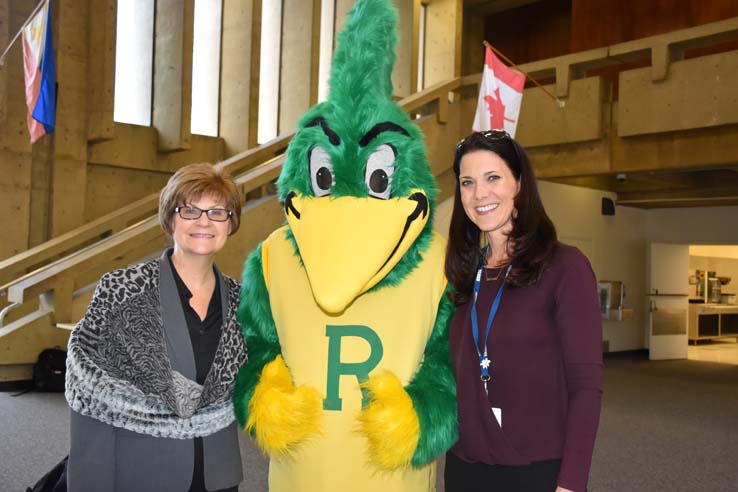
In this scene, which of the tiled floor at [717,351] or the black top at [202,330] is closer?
the black top at [202,330]

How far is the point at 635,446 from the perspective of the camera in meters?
4.87

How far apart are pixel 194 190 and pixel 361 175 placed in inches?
18.4

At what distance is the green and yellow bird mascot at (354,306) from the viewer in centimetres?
181

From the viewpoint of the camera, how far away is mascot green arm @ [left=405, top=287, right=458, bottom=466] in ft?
5.86

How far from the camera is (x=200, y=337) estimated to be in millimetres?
1785

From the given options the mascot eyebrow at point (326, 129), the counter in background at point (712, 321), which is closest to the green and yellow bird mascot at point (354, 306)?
the mascot eyebrow at point (326, 129)

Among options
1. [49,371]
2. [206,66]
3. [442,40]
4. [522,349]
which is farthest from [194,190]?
[442,40]

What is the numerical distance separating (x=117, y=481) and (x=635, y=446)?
13.5 feet

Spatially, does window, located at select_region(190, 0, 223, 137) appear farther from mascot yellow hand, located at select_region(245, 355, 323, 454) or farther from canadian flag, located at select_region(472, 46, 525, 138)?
mascot yellow hand, located at select_region(245, 355, 323, 454)

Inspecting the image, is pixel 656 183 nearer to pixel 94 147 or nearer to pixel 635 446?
pixel 635 446

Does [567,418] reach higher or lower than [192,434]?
higher

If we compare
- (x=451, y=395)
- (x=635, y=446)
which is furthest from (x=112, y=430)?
(x=635, y=446)

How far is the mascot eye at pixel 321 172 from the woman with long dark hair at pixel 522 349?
1.41 feet

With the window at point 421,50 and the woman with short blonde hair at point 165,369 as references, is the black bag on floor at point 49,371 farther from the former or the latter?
the window at point 421,50
